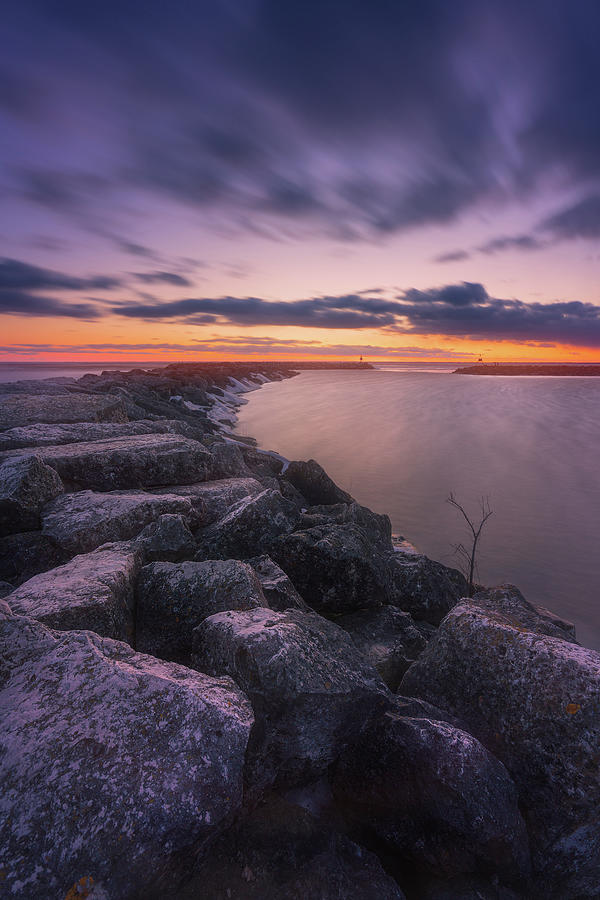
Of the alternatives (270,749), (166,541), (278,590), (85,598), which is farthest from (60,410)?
(270,749)

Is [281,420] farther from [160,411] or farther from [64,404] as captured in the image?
[64,404]

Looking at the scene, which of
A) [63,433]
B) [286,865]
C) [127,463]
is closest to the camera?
[286,865]

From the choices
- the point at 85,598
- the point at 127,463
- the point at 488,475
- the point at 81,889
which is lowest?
the point at 488,475

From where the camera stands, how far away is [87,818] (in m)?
2.39

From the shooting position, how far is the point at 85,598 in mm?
4055

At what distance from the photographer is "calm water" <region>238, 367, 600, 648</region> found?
1282 cm

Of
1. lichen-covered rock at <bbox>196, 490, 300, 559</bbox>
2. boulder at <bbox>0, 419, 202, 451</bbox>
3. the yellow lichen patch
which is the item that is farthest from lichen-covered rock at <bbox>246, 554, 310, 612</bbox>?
boulder at <bbox>0, 419, 202, 451</bbox>

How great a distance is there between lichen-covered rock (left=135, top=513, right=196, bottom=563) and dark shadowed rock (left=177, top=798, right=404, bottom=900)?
10.5ft

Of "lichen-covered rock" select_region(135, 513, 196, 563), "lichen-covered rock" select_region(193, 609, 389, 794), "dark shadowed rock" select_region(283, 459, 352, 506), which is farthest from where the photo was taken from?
"dark shadowed rock" select_region(283, 459, 352, 506)

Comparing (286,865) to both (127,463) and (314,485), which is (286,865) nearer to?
(127,463)

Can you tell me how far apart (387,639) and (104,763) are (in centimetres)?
381

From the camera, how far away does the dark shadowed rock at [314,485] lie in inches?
503

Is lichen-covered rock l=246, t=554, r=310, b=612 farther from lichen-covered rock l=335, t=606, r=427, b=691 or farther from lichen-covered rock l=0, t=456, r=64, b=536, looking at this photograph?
lichen-covered rock l=0, t=456, r=64, b=536

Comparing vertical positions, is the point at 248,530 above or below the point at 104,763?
below
